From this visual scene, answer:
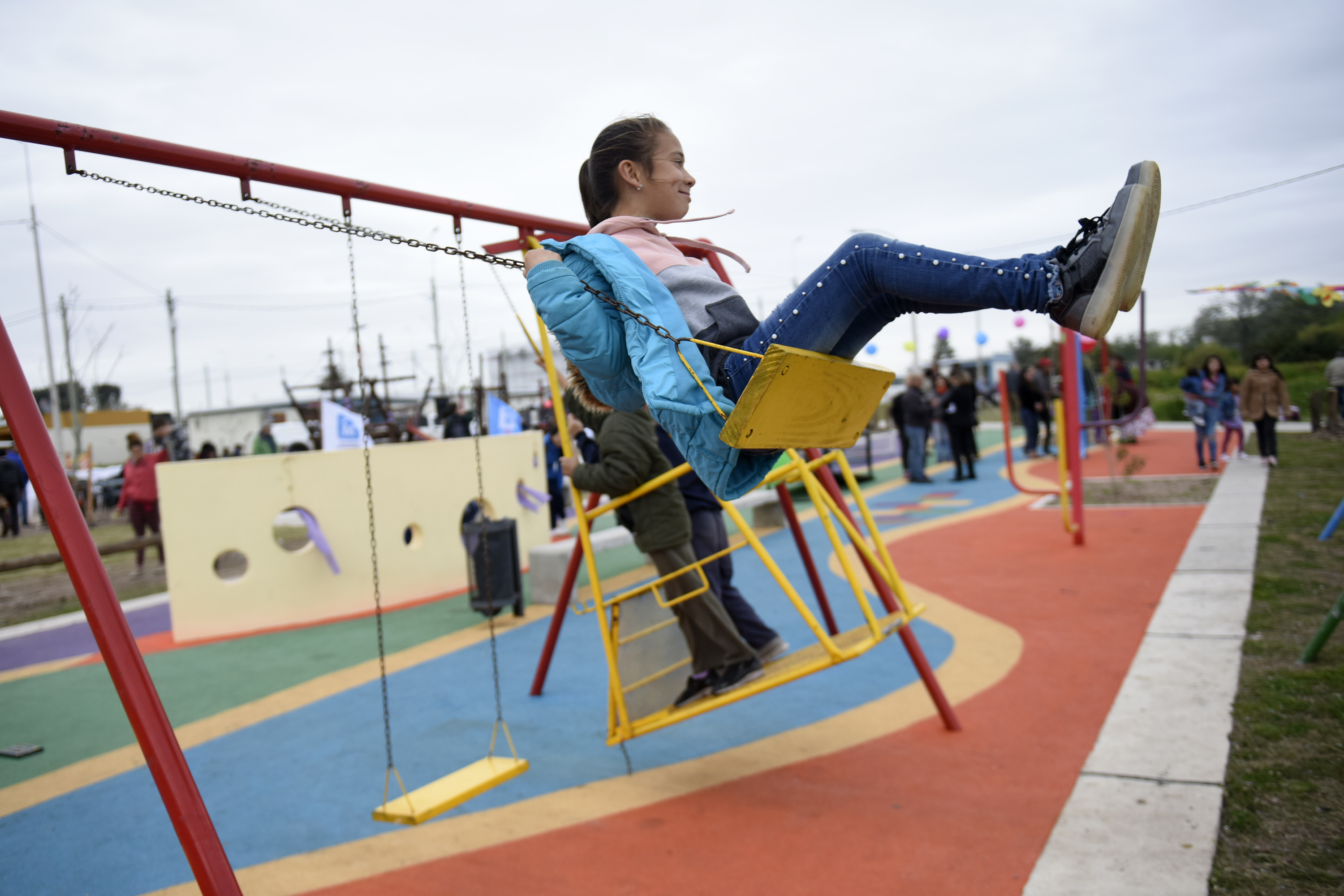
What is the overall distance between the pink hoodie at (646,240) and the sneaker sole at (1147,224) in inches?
43.4

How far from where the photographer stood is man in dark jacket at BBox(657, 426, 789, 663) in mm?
4340

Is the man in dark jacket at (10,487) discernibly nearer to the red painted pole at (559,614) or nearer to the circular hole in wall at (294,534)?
the circular hole in wall at (294,534)

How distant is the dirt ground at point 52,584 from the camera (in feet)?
31.5

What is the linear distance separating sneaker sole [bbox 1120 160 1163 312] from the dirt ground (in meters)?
7.68

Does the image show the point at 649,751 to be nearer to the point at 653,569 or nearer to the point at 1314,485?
the point at 653,569

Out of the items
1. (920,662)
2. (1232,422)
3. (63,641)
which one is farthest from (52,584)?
(1232,422)

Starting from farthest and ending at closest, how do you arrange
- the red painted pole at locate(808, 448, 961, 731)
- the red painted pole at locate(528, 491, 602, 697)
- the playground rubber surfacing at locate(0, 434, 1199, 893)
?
the red painted pole at locate(528, 491, 602, 697) → the red painted pole at locate(808, 448, 961, 731) → the playground rubber surfacing at locate(0, 434, 1199, 893)

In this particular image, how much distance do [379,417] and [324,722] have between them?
9.25 m

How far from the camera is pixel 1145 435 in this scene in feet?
71.7


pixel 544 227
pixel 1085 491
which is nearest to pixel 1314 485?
pixel 1085 491

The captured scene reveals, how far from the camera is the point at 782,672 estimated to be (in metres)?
3.65

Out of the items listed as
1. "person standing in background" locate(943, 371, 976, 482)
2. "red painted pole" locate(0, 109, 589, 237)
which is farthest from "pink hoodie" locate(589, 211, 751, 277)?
"person standing in background" locate(943, 371, 976, 482)

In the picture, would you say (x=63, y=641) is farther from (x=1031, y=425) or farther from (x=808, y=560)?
(x=1031, y=425)

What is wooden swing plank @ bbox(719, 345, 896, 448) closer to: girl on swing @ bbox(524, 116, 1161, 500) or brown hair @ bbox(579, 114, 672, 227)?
girl on swing @ bbox(524, 116, 1161, 500)
